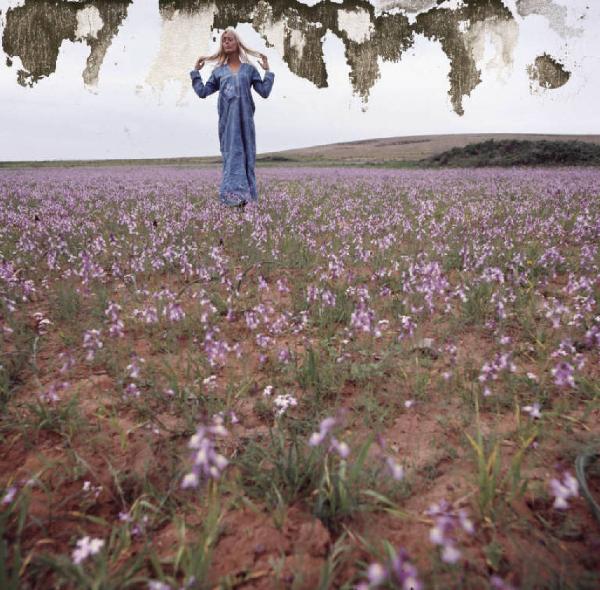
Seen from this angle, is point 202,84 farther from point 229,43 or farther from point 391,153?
point 391,153

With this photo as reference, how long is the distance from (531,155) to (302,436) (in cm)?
2951

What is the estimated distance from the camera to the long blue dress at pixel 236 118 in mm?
10117

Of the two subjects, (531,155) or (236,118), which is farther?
(531,155)

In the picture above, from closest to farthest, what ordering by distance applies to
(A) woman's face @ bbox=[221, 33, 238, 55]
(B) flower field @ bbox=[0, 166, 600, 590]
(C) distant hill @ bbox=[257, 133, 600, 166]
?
(B) flower field @ bbox=[0, 166, 600, 590]
(A) woman's face @ bbox=[221, 33, 238, 55]
(C) distant hill @ bbox=[257, 133, 600, 166]

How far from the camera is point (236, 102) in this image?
10.1 meters

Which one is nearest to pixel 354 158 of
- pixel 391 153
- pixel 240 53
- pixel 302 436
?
pixel 391 153

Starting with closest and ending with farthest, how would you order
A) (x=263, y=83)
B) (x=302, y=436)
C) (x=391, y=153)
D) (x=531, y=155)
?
(x=302, y=436), (x=263, y=83), (x=531, y=155), (x=391, y=153)

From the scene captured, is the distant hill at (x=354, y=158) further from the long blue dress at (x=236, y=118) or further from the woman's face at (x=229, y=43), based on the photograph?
the woman's face at (x=229, y=43)

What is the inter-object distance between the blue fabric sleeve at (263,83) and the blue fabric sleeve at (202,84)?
3.17 ft

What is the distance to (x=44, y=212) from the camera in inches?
346

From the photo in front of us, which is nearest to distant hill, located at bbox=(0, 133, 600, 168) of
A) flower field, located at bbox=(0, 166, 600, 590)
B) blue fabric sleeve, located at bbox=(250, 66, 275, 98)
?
blue fabric sleeve, located at bbox=(250, 66, 275, 98)

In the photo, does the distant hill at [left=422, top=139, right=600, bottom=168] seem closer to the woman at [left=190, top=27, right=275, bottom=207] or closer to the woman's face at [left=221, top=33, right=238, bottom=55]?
the woman at [left=190, top=27, right=275, bottom=207]

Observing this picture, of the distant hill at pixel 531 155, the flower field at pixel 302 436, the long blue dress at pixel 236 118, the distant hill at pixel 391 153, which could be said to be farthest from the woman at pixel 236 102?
the distant hill at pixel 391 153

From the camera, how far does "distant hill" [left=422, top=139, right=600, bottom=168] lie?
25422mm
